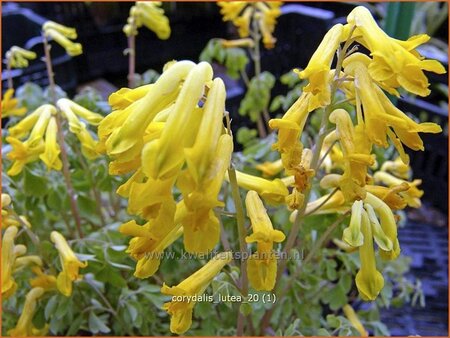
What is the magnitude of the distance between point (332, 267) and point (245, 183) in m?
0.31

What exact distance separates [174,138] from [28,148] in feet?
1.33

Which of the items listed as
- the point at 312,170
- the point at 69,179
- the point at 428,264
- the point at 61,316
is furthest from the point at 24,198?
the point at 428,264

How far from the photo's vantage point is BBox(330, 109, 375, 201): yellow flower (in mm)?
503

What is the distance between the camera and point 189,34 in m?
2.24

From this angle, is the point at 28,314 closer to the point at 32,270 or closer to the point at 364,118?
the point at 32,270

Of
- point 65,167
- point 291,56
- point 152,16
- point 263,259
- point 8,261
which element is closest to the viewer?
point 263,259

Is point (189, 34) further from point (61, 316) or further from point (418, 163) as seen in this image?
point (61, 316)

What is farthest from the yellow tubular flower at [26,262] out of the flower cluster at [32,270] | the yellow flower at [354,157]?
the yellow flower at [354,157]

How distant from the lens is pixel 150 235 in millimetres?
501

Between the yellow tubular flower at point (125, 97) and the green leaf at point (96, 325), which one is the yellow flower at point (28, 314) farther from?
the yellow tubular flower at point (125, 97)

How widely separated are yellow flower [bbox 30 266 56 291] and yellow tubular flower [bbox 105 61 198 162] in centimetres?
39

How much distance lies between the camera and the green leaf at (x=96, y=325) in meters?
0.78

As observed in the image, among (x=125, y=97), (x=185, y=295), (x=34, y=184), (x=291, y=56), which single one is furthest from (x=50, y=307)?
(x=291, y=56)

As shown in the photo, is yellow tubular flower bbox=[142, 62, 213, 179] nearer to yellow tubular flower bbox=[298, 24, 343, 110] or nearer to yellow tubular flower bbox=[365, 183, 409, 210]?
yellow tubular flower bbox=[298, 24, 343, 110]
